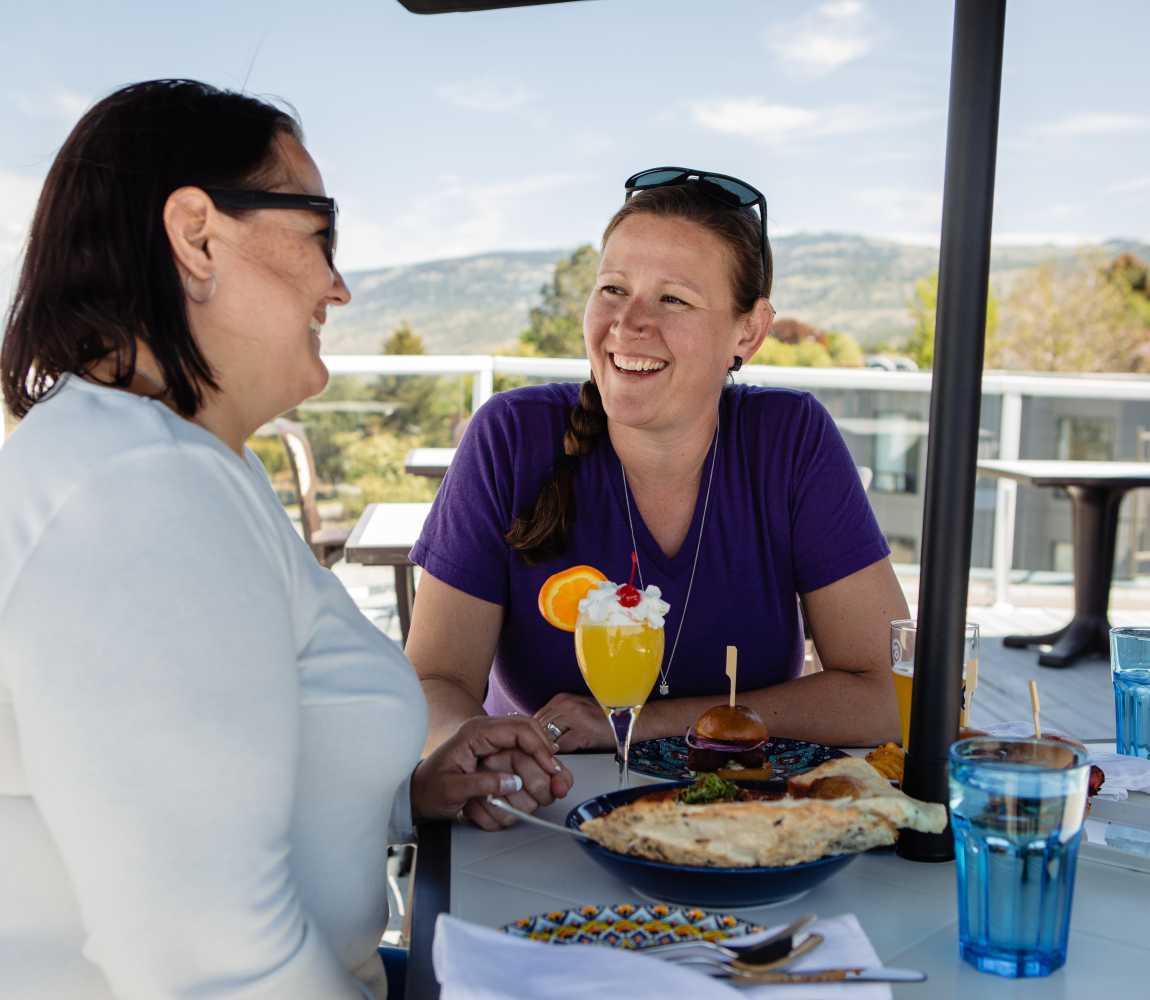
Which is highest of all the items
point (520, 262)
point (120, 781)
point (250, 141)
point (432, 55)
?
point (432, 55)

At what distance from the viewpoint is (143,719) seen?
3.09 feet

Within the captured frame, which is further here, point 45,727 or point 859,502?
point 859,502

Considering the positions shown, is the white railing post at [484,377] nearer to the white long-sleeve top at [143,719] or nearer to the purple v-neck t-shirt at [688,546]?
the purple v-neck t-shirt at [688,546]

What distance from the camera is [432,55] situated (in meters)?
18.0

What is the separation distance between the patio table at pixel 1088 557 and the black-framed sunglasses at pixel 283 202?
5.51m

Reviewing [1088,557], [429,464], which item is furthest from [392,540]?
[1088,557]

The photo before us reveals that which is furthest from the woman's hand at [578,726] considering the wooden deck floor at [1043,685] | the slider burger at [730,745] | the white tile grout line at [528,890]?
the wooden deck floor at [1043,685]

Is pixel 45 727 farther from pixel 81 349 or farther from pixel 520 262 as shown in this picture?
pixel 520 262

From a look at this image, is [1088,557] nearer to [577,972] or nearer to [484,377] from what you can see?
[484,377]

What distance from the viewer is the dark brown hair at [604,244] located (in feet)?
6.72

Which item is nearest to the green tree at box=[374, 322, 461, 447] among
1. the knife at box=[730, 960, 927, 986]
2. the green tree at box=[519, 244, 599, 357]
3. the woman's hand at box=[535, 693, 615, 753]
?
the woman's hand at box=[535, 693, 615, 753]

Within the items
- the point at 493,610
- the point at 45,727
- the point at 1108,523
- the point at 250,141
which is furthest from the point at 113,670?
the point at 1108,523

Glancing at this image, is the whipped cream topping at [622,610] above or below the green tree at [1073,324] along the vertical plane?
below

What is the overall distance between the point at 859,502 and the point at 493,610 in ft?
2.21
